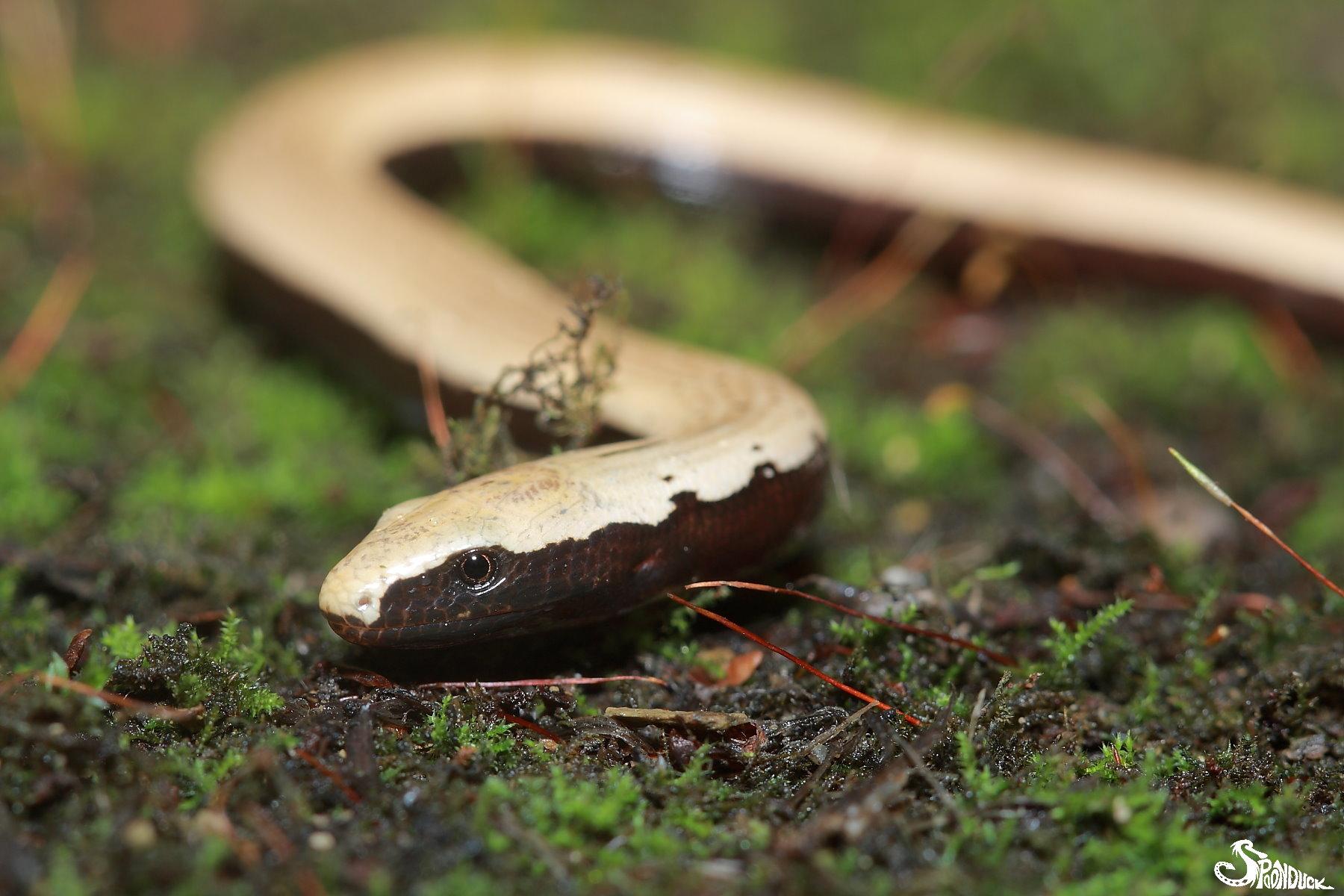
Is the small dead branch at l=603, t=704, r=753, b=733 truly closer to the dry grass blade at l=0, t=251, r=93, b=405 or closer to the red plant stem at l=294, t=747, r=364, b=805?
the red plant stem at l=294, t=747, r=364, b=805

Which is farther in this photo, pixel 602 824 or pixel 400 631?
pixel 400 631

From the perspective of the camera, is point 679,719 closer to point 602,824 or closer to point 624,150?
point 602,824

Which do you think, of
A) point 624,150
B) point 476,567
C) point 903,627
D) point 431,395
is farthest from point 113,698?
point 624,150

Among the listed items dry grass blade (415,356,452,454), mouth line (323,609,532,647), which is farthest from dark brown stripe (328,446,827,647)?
dry grass blade (415,356,452,454)

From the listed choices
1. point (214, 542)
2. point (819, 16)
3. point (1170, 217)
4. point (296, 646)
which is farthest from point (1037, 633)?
point (819, 16)

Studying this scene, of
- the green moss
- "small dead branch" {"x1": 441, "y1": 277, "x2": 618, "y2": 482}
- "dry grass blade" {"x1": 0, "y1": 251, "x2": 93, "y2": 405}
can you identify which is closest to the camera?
the green moss

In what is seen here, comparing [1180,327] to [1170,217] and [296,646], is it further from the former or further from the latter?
[296,646]

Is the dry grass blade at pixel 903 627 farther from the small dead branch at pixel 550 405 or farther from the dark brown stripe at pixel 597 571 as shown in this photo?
the small dead branch at pixel 550 405
